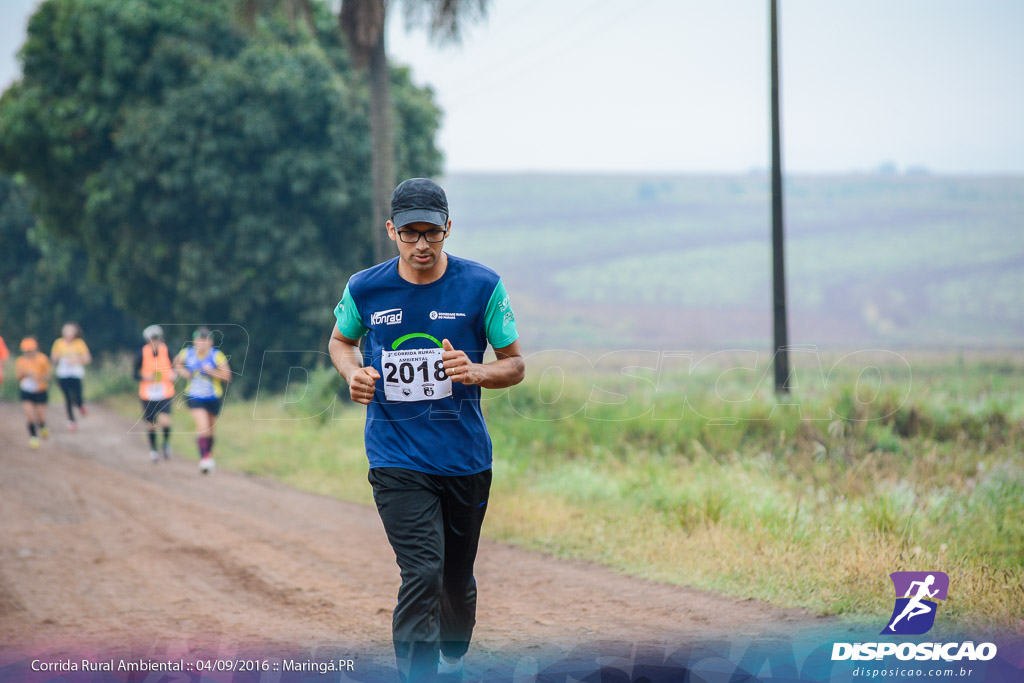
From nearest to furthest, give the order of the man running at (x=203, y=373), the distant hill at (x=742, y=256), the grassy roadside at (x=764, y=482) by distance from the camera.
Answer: the grassy roadside at (x=764, y=482), the man running at (x=203, y=373), the distant hill at (x=742, y=256)

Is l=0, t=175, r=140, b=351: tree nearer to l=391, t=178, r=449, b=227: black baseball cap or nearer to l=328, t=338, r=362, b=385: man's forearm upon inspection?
l=328, t=338, r=362, b=385: man's forearm

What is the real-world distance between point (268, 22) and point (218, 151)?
4.11m

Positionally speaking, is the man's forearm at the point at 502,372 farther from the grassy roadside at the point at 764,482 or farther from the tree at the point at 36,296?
the tree at the point at 36,296

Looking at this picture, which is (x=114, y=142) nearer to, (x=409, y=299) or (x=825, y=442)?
(x=825, y=442)

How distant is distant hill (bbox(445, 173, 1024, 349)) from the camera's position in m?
73.2

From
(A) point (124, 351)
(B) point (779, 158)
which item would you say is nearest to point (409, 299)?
(B) point (779, 158)

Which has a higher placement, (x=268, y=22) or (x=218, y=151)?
(x=268, y=22)

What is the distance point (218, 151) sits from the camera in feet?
74.7

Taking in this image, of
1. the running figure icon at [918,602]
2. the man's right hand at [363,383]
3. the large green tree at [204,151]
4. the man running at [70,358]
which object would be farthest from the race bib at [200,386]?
the large green tree at [204,151]

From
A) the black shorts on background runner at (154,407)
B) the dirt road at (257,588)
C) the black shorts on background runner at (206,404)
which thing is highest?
the black shorts on background runner at (206,404)

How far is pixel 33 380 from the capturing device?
16.0 m

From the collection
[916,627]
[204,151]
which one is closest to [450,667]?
[916,627]

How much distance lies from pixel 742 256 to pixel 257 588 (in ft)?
313

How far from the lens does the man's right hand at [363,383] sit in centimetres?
426
